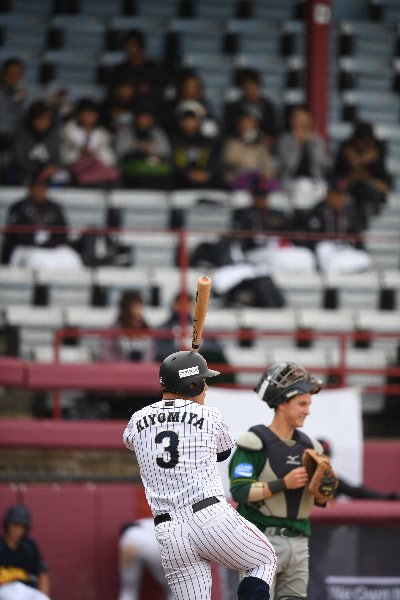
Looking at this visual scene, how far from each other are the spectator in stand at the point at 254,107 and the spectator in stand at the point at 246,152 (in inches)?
12.8

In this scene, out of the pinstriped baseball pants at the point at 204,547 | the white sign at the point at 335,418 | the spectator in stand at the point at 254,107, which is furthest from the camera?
the spectator in stand at the point at 254,107

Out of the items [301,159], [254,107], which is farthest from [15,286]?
[254,107]

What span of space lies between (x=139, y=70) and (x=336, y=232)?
311 centimetres

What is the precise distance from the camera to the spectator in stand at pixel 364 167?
16.2 meters

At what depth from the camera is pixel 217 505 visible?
7.30 metres

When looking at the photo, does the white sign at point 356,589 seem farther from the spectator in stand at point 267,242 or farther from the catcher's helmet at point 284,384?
the spectator in stand at point 267,242

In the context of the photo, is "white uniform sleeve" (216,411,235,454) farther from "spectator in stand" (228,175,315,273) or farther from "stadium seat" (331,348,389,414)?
"spectator in stand" (228,175,315,273)

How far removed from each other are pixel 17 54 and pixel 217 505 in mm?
10923

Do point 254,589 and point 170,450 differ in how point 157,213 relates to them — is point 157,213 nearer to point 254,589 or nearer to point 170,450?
point 170,450

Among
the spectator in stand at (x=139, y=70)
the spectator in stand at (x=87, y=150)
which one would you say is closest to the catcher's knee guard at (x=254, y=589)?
the spectator in stand at (x=87, y=150)

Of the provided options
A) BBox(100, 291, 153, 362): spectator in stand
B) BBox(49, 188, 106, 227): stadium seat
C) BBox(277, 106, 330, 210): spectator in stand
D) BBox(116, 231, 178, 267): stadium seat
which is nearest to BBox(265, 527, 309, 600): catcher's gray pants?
BBox(100, 291, 153, 362): spectator in stand

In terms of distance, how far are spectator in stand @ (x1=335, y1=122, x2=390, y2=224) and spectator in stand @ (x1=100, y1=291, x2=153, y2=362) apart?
3764 millimetres

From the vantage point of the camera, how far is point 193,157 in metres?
15.8

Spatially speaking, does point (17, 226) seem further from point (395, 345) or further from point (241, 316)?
point (395, 345)
